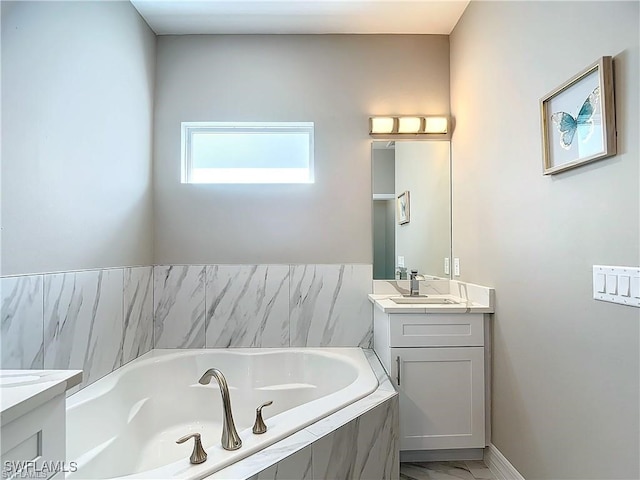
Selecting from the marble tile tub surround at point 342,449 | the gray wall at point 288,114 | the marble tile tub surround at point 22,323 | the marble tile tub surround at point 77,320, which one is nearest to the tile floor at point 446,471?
the marble tile tub surround at point 342,449

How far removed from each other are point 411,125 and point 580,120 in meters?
1.41

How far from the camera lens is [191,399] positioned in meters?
2.29

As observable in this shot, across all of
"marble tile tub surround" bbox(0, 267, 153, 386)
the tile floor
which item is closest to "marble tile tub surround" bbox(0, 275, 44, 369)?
"marble tile tub surround" bbox(0, 267, 153, 386)

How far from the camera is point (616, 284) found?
3.81 ft

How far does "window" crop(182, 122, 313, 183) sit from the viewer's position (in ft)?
9.02

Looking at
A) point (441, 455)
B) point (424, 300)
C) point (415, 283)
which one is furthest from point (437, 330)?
point (441, 455)

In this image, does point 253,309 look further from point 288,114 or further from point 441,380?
point 288,114

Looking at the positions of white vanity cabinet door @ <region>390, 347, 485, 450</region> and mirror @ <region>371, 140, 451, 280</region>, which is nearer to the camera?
white vanity cabinet door @ <region>390, 347, 485, 450</region>

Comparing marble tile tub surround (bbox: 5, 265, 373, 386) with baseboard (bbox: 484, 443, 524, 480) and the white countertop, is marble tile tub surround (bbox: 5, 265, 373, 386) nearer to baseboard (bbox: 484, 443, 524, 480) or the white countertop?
baseboard (bbox: 484, 443, 524, 480)

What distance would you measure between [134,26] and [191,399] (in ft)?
7.71

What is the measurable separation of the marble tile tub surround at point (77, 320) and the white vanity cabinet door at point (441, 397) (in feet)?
5.13

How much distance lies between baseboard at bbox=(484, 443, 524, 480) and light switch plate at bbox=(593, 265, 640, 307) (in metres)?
1.08

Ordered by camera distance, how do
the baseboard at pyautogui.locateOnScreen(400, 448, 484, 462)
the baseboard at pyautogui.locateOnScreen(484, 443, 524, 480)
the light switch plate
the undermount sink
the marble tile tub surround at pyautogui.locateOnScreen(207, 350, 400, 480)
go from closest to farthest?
the light switch plate
the marble tile tub surround at pyautogui.locateOnScreen(207, 350, 400, 480)
the baseboard at pyautogui.locateOnScreen(484, 443, 524, 480)
the baseboard at pyautogui.locateOnScreen(400, 448, 484, 462)
the undermount sink

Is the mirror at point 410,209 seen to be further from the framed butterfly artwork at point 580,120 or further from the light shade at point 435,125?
the framed butterfly artwork at point 580,120
